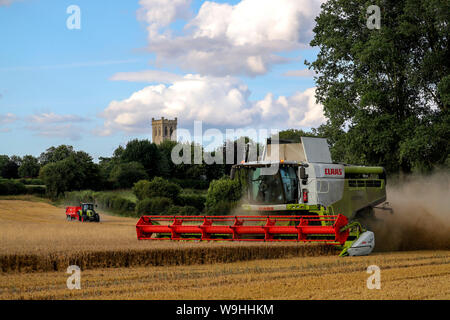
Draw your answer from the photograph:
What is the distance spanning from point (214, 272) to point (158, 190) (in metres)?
34.8

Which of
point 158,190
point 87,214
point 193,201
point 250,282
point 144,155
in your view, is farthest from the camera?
point 144,155

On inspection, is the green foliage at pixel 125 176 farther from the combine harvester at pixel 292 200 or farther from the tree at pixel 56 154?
the combine harvester at pixel 292 200

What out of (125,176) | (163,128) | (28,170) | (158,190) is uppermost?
(163,128)

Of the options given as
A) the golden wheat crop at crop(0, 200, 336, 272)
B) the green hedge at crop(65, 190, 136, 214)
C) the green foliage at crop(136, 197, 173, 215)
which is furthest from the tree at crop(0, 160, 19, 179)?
the golden wheat crop at crop(0, 200, 336, 272)

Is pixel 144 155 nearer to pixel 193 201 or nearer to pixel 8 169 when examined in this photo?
pixel 8 169

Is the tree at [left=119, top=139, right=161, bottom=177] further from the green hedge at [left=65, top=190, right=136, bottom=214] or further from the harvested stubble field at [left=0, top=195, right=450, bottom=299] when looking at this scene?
the harvested stubble field at [left=0, top=195, right=450, bottom=299]

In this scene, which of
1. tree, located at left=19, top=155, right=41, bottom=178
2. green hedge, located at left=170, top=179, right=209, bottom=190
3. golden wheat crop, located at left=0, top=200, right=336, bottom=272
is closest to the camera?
golden wheat crop, located at left=0, top=200, right=336, bottom=272

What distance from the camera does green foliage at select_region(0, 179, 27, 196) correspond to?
60.4 metres

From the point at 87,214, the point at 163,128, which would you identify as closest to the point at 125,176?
the point at 87,214

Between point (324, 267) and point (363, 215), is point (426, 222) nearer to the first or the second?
point (363, 215)

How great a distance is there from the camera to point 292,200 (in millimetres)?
17672

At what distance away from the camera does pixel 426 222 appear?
19.7 m

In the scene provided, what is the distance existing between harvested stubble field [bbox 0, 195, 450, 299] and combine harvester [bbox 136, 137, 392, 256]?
39.3 inches
